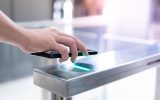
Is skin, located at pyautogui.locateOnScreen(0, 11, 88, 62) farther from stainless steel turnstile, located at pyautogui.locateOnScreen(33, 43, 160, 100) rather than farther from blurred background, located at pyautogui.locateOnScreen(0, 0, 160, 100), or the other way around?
blurred background, located at pyautogui.locateOnScreen(0, 0, 160, 100)

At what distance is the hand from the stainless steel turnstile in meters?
0.04

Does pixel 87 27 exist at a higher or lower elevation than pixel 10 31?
lower

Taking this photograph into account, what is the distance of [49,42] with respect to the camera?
0.46 m

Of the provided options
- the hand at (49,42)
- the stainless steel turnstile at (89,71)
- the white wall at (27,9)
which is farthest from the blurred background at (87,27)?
the hand at (49,42)

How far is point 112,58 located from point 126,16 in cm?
179

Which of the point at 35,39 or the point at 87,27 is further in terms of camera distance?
the point at 87,27

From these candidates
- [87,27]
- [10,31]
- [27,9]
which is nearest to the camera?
[10,31]

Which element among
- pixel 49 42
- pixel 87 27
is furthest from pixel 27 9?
pixel 49 42

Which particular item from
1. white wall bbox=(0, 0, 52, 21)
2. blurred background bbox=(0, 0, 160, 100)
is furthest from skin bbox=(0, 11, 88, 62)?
white wall bbox=(0, 0, 52, 21)

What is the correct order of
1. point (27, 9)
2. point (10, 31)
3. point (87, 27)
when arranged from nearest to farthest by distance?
point (10, 31) < point (27, 9) < point (87, 27)

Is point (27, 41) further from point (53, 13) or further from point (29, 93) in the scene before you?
point (53, 13)

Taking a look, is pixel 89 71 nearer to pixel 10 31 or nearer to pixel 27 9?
pixel 10 31

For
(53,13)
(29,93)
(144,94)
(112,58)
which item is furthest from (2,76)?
(112,58)

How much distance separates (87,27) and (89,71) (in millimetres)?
1620
